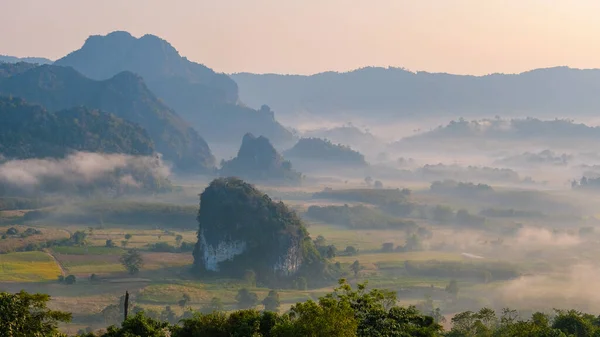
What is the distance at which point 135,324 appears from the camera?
4500cm

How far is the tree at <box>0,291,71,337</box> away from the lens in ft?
128

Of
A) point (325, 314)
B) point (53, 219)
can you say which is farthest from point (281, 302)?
point (53, 219)

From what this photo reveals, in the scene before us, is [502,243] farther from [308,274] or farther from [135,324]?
[135,324]

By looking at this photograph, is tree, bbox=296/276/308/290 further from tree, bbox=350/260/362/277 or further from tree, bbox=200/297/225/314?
tree, bbox=200/297/225/314

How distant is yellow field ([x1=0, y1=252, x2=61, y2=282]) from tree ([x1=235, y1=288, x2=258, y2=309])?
29533 mm

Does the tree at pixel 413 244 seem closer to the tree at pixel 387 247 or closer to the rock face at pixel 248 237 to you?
the tree at pixel 387 247

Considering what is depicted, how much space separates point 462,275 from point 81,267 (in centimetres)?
6571

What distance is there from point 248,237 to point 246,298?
1119 inches

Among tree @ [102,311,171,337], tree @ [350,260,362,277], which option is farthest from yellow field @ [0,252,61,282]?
tree @ [102,311,171,337]

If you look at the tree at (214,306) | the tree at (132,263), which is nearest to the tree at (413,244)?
the tree at (132,263)

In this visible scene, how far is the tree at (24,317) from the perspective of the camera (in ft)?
128

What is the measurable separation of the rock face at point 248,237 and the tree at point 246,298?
19740 mm

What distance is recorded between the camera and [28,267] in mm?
129000

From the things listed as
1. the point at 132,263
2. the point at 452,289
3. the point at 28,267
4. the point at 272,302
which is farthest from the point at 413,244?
the point at 28,267
